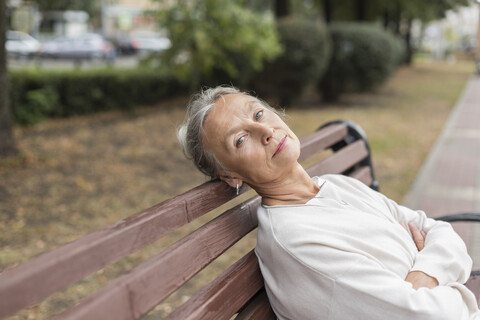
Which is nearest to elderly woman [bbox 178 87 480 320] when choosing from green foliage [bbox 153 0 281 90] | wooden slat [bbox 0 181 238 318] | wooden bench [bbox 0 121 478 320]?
wooden bench [bbox 0 121 478 320]

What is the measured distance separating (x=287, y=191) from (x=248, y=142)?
0.23 metres

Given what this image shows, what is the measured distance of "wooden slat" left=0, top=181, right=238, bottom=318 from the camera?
40.5 inches

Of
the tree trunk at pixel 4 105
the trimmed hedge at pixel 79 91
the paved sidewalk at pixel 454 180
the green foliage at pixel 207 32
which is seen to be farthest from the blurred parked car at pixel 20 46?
the paved sidewalk at pixel 454 180

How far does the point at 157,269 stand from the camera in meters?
1.38

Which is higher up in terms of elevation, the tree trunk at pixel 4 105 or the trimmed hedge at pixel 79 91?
the tree trunk at pixel 4 105

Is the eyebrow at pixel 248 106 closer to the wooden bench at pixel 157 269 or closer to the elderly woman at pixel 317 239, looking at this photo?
the elderly woman at pixel 317 239

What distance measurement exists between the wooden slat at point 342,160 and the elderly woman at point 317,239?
0.52 m

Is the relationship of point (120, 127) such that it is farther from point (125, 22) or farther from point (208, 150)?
point (125, 22)

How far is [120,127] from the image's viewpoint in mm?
10008

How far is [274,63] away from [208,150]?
10354 millimetres

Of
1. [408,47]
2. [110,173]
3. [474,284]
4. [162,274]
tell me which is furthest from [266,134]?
[408,47]

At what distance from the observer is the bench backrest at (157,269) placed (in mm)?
1082

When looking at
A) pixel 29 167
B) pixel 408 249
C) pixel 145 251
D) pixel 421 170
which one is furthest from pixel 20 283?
pixel 421 170

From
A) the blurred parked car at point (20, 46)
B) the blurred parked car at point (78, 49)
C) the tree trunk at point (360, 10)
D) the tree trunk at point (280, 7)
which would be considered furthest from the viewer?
the blurred parked car at point (78, 49)
